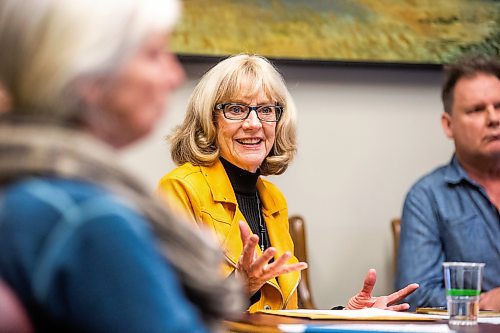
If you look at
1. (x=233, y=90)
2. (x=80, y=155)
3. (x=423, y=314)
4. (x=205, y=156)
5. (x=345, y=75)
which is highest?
(x=345, y=75)

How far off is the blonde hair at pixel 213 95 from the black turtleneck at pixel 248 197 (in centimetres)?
9

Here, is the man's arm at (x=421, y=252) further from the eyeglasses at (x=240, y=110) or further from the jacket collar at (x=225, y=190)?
the eyeglasses at (x=240, y=110)

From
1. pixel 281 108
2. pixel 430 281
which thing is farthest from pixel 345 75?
pixel 430 281

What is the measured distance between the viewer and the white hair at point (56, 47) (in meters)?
1.04

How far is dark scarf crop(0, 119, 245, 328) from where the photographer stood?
1.04 m

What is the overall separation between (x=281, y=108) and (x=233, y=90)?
0.70ft

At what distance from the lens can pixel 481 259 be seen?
337 centimetres

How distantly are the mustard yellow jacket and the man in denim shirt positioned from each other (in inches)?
20.8

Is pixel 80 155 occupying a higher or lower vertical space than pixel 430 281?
higher

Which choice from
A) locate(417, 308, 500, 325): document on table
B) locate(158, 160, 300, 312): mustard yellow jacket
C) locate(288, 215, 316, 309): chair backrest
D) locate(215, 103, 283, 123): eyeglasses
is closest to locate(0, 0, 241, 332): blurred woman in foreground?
locate(417, 308, 500, 325): document on table

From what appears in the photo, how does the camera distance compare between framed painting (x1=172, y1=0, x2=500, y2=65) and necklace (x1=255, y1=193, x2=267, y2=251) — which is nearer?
necklace (x1=255, y1=193, x2=267, y2=251)

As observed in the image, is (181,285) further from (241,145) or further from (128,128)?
(241,145)

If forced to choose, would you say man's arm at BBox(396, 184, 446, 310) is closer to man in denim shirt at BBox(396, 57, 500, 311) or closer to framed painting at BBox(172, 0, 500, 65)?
man in denim shirt at BBox(396, 57, 500, 311)

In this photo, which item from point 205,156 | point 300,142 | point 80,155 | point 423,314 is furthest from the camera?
point 300,142
